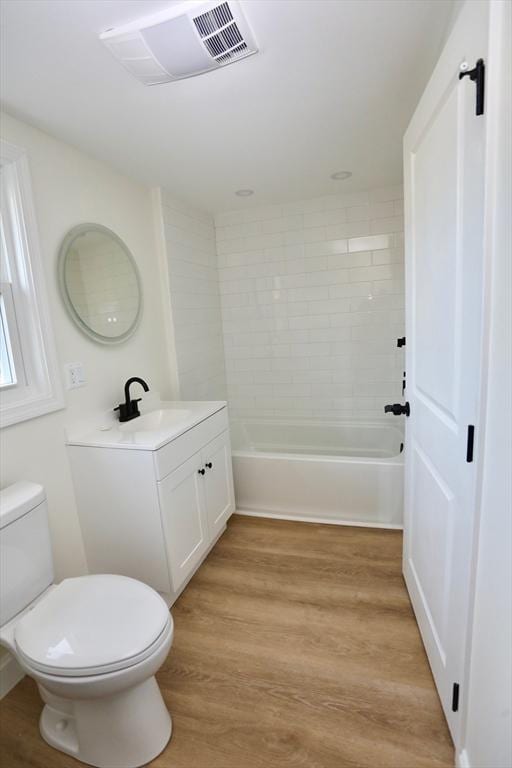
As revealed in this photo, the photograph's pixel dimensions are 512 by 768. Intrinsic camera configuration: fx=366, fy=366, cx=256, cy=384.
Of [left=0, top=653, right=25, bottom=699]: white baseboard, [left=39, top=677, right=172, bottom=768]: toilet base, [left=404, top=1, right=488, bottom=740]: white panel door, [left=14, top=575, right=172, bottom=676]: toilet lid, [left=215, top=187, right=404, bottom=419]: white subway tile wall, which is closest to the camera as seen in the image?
[left=404, top=1, right=488, bottom=740]: white panel door

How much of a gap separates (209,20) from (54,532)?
81.1 inches

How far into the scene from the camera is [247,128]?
1787 millimetres

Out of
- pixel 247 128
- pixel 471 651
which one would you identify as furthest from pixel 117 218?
pixel 471 651

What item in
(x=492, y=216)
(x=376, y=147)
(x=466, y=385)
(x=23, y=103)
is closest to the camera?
(x=492, y=216)

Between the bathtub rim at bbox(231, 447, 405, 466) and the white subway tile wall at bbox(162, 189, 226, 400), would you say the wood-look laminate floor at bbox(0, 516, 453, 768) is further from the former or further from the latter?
the white subway tile wall at bbox(162, 189, 226, 400)

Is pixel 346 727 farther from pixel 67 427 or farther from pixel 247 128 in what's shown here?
pixel 247 128

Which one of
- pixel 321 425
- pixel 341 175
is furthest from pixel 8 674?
pixel 341 175

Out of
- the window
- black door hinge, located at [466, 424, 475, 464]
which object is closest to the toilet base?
the window

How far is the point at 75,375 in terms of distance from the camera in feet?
5.98

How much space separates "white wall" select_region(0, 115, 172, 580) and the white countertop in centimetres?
12

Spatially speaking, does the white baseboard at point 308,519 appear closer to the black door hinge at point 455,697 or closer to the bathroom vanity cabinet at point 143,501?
the bathroom vanity cabinet at point 143,501

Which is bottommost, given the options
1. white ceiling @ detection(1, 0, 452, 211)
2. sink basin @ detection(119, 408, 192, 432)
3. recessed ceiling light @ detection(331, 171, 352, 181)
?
sink basin @ detection(119, 408, 192, 432)

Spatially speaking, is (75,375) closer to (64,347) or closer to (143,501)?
(64,347)

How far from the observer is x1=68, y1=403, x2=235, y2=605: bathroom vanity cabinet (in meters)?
1.65
